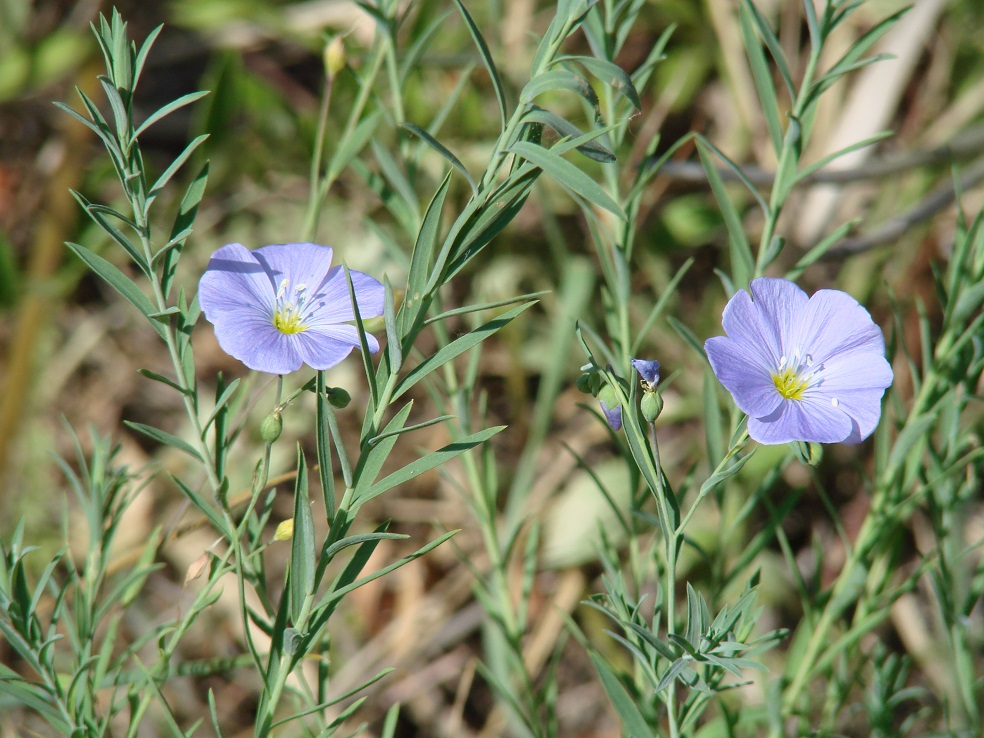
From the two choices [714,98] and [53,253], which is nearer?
[53,253]

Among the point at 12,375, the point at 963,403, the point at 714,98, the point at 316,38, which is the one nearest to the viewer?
the point at 963,403

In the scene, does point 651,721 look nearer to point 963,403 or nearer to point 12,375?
point 963,403

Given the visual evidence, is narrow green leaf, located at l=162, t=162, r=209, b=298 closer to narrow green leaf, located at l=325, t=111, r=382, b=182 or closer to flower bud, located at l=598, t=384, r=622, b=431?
narrow green leaf, located at l=325, t=111, r=382, b=182

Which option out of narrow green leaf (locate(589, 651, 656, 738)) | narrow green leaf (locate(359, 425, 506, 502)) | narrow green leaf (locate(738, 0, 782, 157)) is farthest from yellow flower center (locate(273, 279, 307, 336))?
narrow green leaf (locate(738, 0, 782, 157))

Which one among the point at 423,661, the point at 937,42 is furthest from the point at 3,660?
the point at 937,42

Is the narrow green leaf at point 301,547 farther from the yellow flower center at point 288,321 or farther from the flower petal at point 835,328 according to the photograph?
the flower petal at point 835,328

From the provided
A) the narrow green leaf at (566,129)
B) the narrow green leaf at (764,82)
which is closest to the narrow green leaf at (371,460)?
the narrow green leaf at (566,129)
